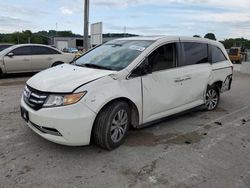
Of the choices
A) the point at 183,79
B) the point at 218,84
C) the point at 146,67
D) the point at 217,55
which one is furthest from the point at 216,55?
the point at 146,67

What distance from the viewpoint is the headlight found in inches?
134

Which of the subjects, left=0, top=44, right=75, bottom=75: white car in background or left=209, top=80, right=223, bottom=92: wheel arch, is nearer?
left=209, top=80, right=223, bottom=92: wheel arch

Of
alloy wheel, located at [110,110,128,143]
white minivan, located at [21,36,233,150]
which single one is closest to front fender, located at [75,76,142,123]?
white minivan, located at [21,36,233,150]

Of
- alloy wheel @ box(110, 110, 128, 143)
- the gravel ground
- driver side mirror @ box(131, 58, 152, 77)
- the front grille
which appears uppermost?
driver side mirror @ box(131, 58, 152, 77)

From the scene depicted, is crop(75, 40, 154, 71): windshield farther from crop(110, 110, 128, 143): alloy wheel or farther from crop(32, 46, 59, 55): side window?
crop(32, 46, 59, 55): side window

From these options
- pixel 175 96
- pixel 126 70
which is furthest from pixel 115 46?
pixel 175 96

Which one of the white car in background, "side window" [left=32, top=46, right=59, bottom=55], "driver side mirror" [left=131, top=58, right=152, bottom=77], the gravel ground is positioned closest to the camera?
the gravel ground

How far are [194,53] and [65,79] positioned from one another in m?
2.83

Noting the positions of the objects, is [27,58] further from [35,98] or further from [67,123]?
[67,123]

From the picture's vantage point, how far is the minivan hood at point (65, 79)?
3.51m

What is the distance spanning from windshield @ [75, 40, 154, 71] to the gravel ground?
4.14 ft

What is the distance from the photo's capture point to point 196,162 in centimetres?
361

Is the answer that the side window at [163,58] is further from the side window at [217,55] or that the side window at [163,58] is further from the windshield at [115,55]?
the side window at [217,55]

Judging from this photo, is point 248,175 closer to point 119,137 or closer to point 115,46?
point 119,137
